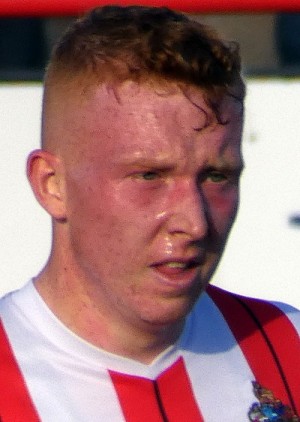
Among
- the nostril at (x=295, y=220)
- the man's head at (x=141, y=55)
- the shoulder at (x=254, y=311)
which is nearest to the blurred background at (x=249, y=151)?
the nostril at (x=295, y=220)

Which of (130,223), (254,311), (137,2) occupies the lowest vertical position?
(254,311)

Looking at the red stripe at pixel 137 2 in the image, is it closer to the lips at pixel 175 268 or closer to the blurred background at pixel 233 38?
the blurred background at pixel 233 38

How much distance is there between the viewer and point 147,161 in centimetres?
147

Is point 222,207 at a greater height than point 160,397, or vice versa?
point 222,207

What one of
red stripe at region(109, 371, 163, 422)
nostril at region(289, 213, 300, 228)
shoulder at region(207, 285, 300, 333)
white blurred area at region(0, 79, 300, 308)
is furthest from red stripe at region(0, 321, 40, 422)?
nostril at region(289, 213, 300, 228)

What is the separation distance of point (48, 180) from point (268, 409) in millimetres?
424

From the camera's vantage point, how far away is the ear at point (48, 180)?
60.9 inches

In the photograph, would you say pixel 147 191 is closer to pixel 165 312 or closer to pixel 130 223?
pixel 130 223

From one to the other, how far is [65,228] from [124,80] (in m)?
0.21

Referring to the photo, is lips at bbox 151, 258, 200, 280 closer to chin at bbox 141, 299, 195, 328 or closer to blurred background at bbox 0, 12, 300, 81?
chin at bbox 141, 299, 195, 328

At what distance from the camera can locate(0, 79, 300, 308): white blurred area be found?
2.35 metres

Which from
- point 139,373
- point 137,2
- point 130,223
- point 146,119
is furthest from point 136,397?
point 137,2

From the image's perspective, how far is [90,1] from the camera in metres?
2.26

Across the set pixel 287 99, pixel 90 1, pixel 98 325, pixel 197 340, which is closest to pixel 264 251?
pixel 287 99
